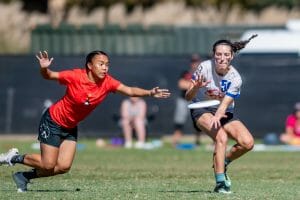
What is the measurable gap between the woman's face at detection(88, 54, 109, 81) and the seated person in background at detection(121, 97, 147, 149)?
11.3 m

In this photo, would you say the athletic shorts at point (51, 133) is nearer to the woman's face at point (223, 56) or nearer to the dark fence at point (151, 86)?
the woman's face at point (223, 56)

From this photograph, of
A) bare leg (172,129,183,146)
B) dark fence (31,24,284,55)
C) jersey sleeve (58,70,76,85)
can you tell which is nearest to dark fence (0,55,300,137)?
bare leg (172,129,183,146)

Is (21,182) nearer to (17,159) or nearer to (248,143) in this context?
(17,159)

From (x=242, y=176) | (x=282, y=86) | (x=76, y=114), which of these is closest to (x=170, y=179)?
(x=242, y=176)

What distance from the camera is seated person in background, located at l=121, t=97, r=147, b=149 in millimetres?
23828

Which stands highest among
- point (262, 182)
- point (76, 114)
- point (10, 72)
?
point (10, 72)

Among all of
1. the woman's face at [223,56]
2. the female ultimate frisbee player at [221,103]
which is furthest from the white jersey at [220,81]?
the woman's face at [223,56]

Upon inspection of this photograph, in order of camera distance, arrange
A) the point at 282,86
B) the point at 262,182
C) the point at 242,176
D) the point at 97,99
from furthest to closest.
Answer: the point at 282,86
the point at 242,176
the point at 262,182
the point at 97,99

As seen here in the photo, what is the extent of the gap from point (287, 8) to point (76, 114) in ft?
76.4

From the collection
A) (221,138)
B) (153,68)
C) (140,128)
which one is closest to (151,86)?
(153,68)

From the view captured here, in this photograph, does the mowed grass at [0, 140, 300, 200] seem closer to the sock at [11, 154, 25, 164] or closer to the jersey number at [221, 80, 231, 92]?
the sock at [11, 154, 25, 164]

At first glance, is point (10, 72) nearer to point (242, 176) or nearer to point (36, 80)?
point (36, 80)

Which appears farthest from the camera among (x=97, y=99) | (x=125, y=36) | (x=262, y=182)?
(x=125, y=36)

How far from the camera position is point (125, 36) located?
100 ft
